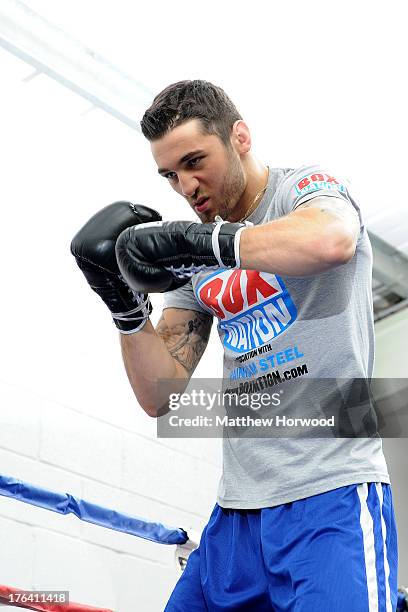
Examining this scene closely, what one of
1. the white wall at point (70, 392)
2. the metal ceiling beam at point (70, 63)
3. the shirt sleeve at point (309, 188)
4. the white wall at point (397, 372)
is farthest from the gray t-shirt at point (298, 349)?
the white wall at point (397, 372)

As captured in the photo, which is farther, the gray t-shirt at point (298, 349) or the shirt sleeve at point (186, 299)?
the shirt sleeve at point (186, 299)

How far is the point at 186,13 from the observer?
3.13 meters

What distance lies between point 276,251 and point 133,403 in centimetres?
226

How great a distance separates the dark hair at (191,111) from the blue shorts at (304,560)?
2.59 feet

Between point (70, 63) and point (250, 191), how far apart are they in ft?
5.43

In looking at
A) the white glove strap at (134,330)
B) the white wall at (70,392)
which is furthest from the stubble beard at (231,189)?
the white wall at (70,392)

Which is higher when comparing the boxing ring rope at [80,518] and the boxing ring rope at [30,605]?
the boxing ring rope at [80,518]

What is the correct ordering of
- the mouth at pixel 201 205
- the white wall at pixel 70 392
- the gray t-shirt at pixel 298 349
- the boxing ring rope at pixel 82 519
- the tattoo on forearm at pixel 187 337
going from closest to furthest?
1. the gray t-shirt at pixel 298 349
2. the mouth at pixel 201 205
3. the tattoo on forearm at pixel 187 337
4. the boxing ring rope at pixel 82 519
5. the white wall at pixel 70 392

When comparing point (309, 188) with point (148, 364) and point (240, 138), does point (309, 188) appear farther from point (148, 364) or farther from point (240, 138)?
point (148, 364)

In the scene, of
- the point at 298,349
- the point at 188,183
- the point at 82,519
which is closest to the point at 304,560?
the point at 298,349

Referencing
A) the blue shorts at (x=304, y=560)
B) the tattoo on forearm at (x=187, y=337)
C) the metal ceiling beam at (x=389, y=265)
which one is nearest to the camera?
the blue shorts at (x=304, y=560)

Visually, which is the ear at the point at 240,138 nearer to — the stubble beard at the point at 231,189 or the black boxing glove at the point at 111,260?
the stubble beard at the point at 231,189

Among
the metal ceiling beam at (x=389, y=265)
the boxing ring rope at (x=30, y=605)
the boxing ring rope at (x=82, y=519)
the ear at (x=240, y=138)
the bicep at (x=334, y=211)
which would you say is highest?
the metal ceiling beam at (x=389, y=265)

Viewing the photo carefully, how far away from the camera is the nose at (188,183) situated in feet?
5.65
